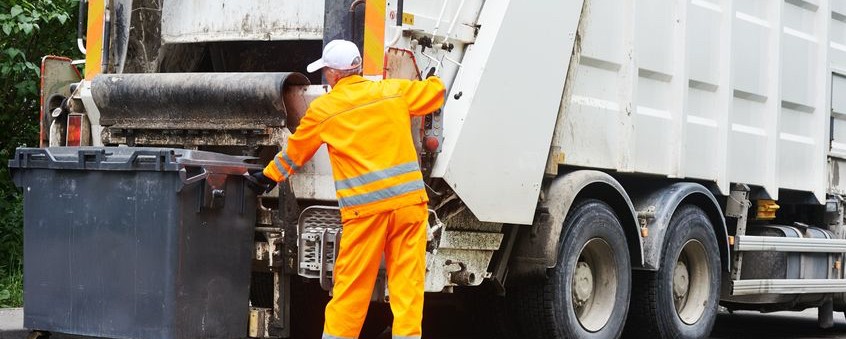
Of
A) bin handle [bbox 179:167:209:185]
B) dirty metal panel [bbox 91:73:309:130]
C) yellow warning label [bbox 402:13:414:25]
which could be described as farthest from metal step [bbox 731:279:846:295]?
bin handle [bbox 179:167:209:185]

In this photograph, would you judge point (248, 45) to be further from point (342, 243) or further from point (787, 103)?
point (787, 103)

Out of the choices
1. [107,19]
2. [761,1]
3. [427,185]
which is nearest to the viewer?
[427,185]

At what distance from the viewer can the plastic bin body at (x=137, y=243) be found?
5.44 metres

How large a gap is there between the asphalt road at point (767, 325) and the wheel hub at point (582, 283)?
2439 millimetres

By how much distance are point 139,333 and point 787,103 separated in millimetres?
4779

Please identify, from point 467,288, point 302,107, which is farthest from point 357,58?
point 467,288

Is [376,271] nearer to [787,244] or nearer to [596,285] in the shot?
[596,285]

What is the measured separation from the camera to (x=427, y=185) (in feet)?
19.3

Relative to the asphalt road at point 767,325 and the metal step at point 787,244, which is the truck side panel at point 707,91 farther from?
the asphalt road at point 767,325

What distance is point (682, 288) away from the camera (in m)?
7.90

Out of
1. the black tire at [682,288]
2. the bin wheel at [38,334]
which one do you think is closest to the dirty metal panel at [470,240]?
the black tire at [682,288]

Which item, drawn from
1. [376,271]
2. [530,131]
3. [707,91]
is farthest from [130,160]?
[707,91]

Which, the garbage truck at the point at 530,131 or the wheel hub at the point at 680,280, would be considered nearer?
the garbage truck at the point at 530,131

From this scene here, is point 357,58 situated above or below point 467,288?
above
